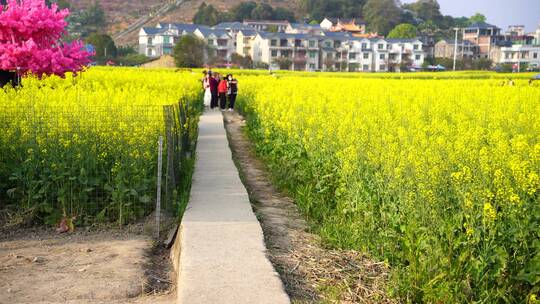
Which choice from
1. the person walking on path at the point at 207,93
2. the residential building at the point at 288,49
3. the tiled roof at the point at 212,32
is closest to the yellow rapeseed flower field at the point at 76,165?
the person walking on path at the point at 207,93

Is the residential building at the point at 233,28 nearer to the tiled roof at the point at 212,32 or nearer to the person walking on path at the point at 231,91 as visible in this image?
the tiled roof at the point at 212,32

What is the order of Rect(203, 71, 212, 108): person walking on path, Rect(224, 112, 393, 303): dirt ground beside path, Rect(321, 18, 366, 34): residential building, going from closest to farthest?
Rect(224, 112, 393, 303): dirt ground beside path < Rect(203, 71, 212, 108): person walking on path < Rect(321, 18, 366, 34): residential building

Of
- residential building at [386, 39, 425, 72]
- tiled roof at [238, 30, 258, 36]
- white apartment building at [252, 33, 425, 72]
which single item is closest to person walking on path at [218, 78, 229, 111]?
white apartment building at [252, 33, 425, 72]

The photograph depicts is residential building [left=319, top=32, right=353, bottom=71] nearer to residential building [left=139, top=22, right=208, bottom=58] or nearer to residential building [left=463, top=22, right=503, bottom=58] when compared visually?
residential building [left=139, top=22, right=208, bottom=58]

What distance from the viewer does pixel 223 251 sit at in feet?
21.7

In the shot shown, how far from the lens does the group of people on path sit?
25.9 m

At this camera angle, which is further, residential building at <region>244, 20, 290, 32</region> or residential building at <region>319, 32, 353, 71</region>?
residential building at <region>244, 20, 290, 32</region>

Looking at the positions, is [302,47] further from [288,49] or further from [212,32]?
[212,32]

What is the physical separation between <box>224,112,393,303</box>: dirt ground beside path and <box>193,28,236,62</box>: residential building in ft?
307

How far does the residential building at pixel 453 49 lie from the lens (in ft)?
392

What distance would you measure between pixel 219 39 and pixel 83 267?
97688mm

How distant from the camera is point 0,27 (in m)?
13.2

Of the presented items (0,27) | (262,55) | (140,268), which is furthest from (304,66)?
(140,268)

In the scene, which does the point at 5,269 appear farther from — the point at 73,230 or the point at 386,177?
the point at 386,177
